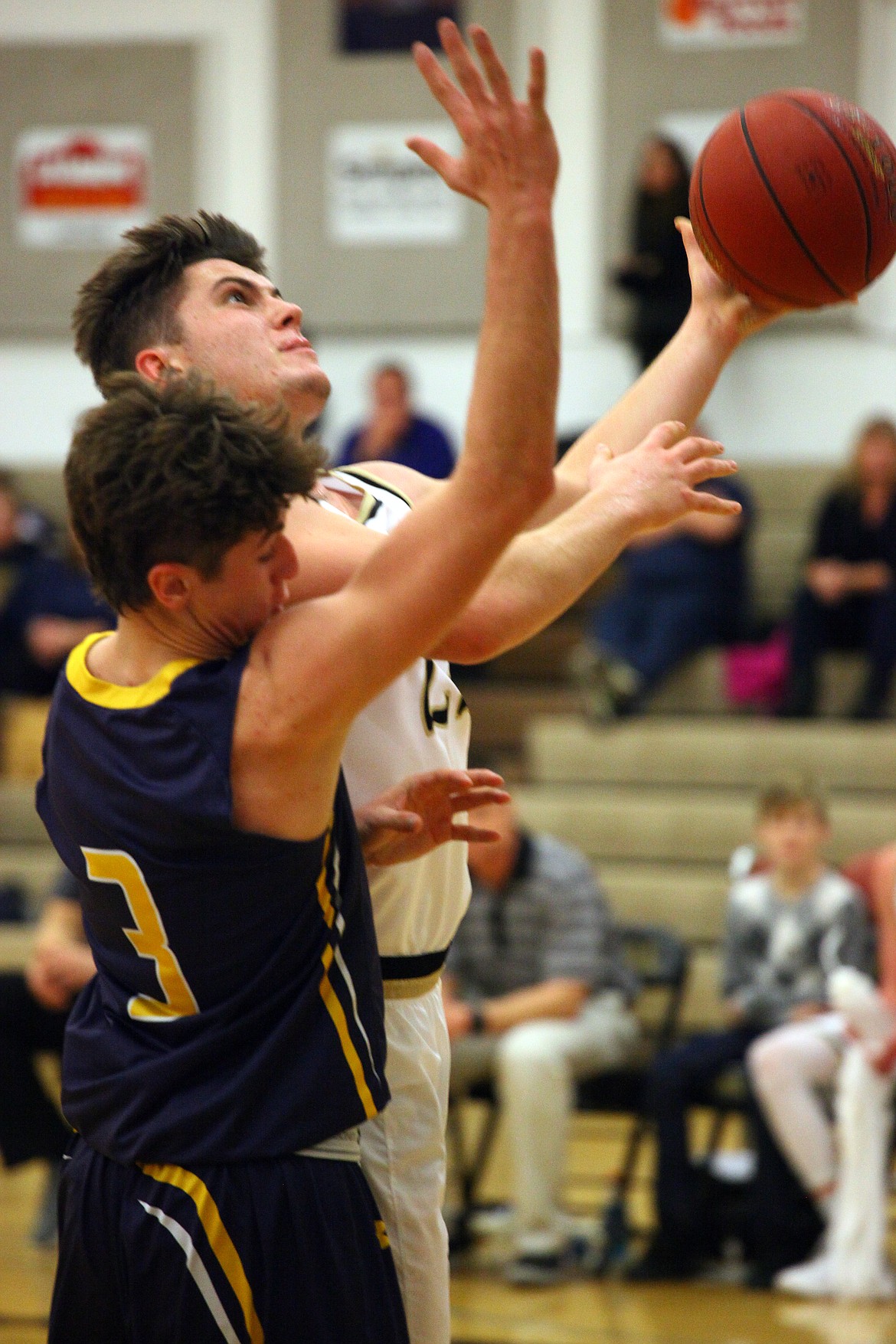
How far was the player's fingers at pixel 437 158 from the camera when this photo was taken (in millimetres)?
1843

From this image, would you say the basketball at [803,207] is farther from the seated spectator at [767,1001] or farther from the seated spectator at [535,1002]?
the seated spectator at [767,1001]

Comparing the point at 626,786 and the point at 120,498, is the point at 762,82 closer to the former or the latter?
the point at 626,786

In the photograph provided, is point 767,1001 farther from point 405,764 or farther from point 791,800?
point 405,764

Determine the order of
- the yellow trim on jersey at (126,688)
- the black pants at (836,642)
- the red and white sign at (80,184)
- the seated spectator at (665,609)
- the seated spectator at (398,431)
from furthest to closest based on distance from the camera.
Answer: the red and white sign at (80,184) → the seated spectator at (398,431) → the seated spectator at (665,609) → the black pants at (836,642) → the yellow trim on jersey at (126,688)

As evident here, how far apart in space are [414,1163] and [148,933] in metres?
0.56

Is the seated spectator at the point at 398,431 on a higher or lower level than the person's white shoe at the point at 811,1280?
higher

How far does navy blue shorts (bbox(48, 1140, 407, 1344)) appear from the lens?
197cm

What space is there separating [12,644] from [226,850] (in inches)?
286

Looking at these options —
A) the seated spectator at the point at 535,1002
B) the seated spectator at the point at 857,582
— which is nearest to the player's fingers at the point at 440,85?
the seated spectator at the point at 535,1002

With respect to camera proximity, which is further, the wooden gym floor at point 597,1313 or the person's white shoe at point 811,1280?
the person's white shoe at point 811,1280

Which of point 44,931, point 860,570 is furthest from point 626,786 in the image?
point 44,931

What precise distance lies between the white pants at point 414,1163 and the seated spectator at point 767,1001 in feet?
10.9

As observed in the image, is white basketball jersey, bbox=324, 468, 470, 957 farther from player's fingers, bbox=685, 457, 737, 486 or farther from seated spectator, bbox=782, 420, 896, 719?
seated spectator, bbox=782, 420, 896, 719

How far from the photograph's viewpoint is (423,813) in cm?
222
